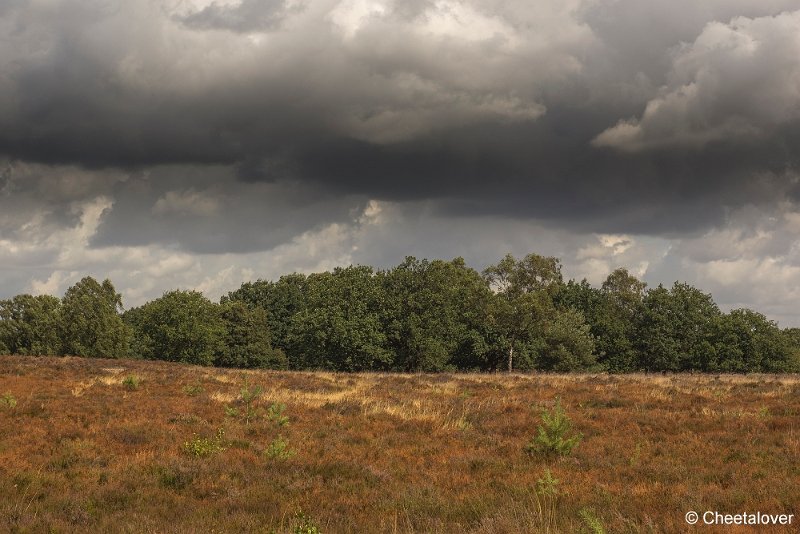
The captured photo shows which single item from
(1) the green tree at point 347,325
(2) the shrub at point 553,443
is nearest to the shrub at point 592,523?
(2) the shrub at point 553,443

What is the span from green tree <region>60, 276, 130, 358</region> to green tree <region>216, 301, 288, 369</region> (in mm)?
13012

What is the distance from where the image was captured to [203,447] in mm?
14102

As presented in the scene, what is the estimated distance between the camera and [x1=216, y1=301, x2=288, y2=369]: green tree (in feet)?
268

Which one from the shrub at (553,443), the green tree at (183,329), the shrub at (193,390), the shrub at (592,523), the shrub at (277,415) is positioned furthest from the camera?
the green tree at (183,329)

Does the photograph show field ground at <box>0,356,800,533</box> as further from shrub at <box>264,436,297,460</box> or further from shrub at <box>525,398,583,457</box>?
shrub at <box>525,398,583,457</box>

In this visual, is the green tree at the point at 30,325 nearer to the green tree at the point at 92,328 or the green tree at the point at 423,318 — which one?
the green tree at the point at 92,328

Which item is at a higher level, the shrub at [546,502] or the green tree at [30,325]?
the green tree at [30,325]

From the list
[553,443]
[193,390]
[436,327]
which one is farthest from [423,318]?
[553,443]

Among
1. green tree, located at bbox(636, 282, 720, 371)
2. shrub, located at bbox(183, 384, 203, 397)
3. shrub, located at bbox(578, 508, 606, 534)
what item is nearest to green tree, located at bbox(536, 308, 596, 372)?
green tree, located at bbox(636, 282, 720, 371)

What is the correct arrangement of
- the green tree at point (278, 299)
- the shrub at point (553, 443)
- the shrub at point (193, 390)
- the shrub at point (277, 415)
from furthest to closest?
the green tree at point (278, 299) → the shrub at point (193, 390) → the shrub at point (277, 415) → the shrub at point (553, 443)

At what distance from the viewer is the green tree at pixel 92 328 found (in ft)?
246

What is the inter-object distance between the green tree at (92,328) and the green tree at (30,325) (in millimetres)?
1626

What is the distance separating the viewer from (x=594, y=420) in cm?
1911

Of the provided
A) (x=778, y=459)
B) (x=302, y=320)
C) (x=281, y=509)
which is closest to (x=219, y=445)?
(x=281, y=509)
